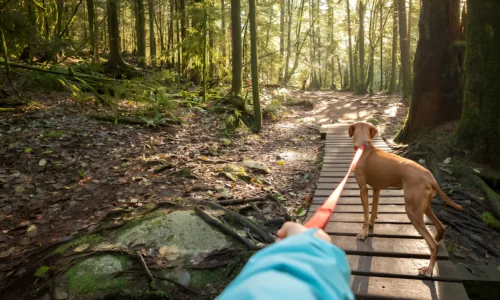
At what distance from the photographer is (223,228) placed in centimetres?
392

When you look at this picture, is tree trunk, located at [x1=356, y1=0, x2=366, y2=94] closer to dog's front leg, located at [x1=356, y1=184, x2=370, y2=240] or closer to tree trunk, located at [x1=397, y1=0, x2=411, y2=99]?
tree trunk, located at [x1=397, y1=0, x2=411, y2=99]

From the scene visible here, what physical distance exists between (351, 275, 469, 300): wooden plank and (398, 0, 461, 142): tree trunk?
204 inches

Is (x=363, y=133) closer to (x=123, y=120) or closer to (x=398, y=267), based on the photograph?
(x=398, y=267)

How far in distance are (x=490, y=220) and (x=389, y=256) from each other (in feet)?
6.37

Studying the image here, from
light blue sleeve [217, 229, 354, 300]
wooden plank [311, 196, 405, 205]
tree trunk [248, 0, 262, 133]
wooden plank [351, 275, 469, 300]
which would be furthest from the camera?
tree trunk [248, 0, 262, 133]

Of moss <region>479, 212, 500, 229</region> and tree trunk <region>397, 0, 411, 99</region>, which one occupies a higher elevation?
tree trunk <region>397, 0, 411, 99</region>

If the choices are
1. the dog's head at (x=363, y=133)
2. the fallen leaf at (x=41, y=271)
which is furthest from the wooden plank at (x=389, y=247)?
the fallen leaf at (x=41, y=271)

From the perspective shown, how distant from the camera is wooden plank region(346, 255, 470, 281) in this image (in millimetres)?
3102

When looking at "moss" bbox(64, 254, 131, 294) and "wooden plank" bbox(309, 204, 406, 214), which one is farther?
"wooden plank" bbox(309, 204, 406, 214)

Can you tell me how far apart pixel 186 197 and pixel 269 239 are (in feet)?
5.65

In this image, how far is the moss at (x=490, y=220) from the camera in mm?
4234

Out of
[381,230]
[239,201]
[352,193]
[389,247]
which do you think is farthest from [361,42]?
[389,247]

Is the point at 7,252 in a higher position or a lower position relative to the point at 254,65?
lower

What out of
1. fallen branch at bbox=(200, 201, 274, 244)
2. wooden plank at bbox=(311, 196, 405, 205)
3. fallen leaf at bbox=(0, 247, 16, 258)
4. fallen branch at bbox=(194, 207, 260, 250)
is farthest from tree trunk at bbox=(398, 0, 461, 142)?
fallen leaf at bbox=(0, 247, 16, 258)
